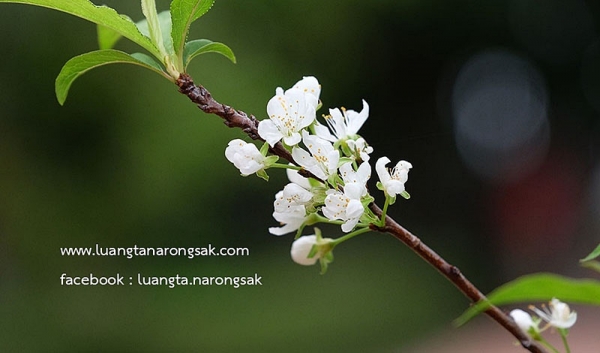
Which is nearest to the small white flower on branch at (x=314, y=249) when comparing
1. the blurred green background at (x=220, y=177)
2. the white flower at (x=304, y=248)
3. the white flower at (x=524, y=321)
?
the white flower at (x=304, y=248)

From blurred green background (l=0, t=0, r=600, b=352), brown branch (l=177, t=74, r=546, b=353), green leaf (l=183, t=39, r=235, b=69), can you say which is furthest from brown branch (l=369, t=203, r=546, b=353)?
blurred green background (l=0, t=0, r=600, b=352)

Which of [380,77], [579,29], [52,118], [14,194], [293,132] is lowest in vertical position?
[293,132]

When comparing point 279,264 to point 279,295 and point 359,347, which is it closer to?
point 279,295

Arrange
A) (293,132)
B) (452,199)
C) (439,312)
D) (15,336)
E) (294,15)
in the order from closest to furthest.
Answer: (293,132)
(15,336)
(294,15)
(439,312)
(452,199)

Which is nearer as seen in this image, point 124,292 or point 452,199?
point 124,292

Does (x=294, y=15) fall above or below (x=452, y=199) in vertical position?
above

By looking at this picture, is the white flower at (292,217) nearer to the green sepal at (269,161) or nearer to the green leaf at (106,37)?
the green sepal at (269,161)

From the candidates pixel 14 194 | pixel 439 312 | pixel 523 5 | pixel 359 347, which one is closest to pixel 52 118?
pixel 14 194
